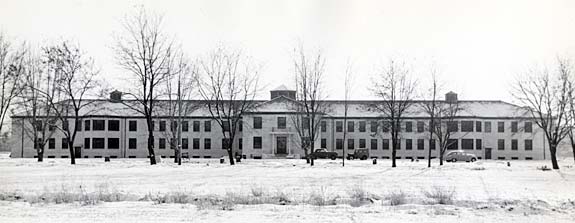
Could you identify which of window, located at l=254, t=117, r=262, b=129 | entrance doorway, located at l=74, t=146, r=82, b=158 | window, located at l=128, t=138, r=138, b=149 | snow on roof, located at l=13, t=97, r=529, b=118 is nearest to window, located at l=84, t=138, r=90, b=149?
entrance doorway, located at l=74, t=146, r=82, b=158

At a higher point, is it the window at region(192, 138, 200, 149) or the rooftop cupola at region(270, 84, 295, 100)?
the rooftop cupola at region(270, 84, 295, 100)

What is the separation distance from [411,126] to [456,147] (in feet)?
20.5

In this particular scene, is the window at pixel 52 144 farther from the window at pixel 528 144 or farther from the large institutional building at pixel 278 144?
the window at pixel 528 144

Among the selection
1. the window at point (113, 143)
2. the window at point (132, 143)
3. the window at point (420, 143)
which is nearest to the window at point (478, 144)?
the window at point (420, 143)

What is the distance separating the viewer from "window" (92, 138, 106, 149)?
2967 inches

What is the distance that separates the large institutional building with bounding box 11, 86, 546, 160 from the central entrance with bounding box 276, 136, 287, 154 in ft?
5.03

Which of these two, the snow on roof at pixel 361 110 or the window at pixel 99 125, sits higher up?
the snow on roof at pixel 361 110

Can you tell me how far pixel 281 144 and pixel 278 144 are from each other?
0.39 m

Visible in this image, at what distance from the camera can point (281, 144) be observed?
71438 mm

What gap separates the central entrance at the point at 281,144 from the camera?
7131cm

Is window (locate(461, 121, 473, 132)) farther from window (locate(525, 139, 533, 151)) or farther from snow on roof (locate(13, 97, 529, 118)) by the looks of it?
window (locate(525, 139, 533, 151))

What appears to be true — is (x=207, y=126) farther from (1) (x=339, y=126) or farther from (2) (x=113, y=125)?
(1) (x=339, y=126)

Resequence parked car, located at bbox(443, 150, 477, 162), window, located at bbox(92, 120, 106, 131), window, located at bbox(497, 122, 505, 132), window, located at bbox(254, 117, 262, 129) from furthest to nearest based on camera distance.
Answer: window, located at bbox(92, 120, 106, 131) < window, located at bbox(497, 122, 505, 132) < window, located at bbox(254, 117, 262, 129) < parked car, located at bbox(443, 150, 477, 162)

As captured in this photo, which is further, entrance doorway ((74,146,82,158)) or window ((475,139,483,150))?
window ((475,139,483,150))
